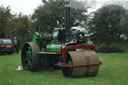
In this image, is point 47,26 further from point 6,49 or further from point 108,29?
point 6,49

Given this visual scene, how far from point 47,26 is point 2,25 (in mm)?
5125

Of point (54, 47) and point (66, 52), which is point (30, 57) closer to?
point (54, 47)

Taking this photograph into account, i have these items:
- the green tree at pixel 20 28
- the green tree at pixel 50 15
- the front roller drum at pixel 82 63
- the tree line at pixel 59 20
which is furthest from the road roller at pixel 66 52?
the green tree at pixel 20 28

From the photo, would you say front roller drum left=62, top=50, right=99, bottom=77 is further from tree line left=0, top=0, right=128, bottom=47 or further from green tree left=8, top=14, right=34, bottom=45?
green tree left=8, top=14, right=34, bottom=45

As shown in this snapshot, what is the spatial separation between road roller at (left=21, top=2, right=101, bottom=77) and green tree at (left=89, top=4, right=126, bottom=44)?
12.9m

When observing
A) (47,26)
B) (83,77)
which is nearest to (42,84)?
(83,77)

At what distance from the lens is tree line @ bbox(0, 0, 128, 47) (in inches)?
812

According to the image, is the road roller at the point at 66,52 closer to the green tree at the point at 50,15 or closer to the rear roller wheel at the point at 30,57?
the rear roller wheel at the point at 30,57

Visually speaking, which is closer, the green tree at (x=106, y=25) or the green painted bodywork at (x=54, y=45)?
the green painted bodywork at (x=54, y=45)

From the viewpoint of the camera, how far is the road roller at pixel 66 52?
20.5 ft

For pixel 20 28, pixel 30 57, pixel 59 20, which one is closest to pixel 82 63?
pixel 30 57

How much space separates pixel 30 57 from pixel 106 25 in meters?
14.2

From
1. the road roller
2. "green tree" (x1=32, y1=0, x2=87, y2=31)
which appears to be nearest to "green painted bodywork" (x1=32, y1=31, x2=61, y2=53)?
the road roller

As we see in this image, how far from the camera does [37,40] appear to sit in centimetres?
826
